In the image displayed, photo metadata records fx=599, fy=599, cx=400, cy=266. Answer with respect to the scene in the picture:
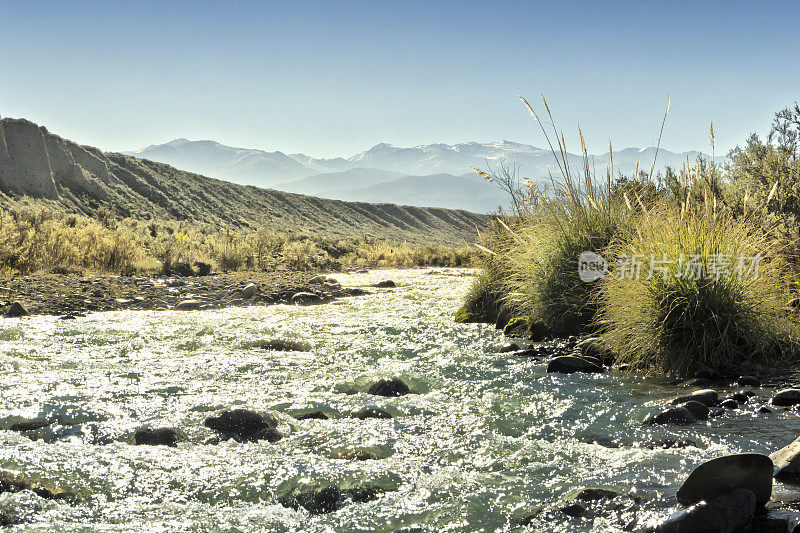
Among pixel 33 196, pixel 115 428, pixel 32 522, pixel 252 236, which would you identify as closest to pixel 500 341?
pixel 115 428

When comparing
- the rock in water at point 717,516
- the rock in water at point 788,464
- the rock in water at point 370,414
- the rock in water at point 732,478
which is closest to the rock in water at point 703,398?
the rock in water at point 788,464

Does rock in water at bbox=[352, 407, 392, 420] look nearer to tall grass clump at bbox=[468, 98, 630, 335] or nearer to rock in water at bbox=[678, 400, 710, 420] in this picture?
rock in water at bbox=[678, 400, 710, 420]

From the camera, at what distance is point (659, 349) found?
5754 mm

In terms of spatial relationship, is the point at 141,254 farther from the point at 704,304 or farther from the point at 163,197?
the point at 163,197

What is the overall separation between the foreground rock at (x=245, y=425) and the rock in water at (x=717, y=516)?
266 centimetres

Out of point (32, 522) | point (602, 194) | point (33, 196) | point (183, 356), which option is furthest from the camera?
point (33, 196)

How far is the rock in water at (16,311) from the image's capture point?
9.56 m

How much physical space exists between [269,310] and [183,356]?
444 centimetres

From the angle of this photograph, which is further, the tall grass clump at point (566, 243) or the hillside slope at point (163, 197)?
the hillside slope at point (163, 197)

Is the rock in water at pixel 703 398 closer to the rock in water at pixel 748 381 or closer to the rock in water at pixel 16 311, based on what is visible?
the rock in water at pixel 748 381

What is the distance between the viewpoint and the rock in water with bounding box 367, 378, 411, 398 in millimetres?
5562

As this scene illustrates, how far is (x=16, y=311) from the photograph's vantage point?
9633mm

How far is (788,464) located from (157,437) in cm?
397

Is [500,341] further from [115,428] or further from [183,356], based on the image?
[115,428]
